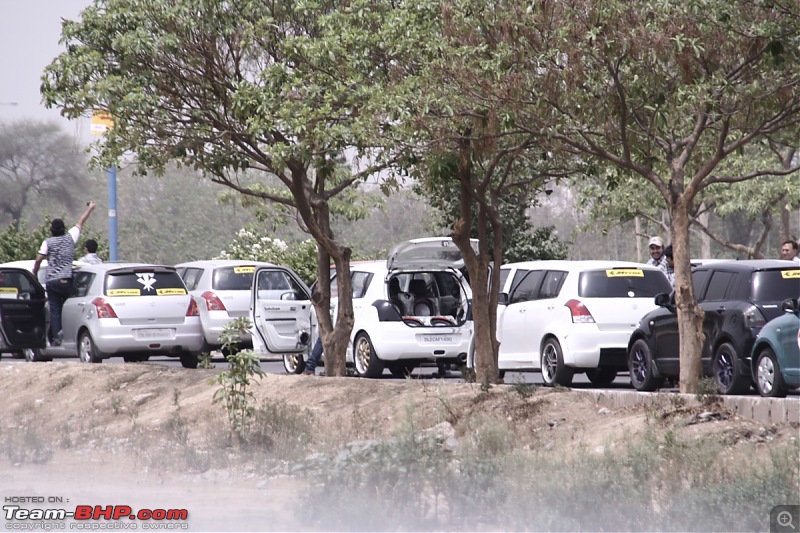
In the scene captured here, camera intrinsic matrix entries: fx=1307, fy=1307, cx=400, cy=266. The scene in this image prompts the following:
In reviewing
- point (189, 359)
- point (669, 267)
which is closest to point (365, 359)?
point (189, 359)

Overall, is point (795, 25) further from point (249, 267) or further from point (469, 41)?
point (249, 267)

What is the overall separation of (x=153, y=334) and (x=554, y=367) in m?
6.66

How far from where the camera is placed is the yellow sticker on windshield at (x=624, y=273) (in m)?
16.9

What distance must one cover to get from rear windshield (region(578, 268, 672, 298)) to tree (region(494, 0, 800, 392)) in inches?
131

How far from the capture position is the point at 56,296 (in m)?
20.2

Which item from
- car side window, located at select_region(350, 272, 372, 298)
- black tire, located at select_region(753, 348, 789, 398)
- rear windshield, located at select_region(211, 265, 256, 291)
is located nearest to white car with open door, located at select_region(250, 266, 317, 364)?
car side window, located at select_region(350, 272, 372, 298)

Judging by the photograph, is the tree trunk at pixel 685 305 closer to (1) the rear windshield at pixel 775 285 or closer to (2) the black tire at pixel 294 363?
(1) the rear windshield at pixel 775 285

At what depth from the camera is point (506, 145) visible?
1522 centimetres

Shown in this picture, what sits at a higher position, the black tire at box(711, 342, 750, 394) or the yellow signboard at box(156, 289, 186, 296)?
the yellow signboard at box(156, 289, 186, 296)

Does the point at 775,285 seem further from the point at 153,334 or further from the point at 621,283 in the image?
the point at 153,334

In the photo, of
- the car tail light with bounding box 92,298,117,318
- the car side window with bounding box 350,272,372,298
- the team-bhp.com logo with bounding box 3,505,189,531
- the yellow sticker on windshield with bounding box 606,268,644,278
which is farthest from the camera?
the car tail light with bounding box 92,298,117,318

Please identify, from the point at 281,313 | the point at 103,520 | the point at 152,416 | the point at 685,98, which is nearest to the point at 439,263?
the point at 281,313

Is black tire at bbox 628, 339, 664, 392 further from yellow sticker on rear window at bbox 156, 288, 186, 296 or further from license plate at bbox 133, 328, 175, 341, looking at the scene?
yellow sticker on rear window at bbox 156, 288, 186, 296

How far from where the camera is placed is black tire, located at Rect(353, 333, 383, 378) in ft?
62.2
